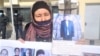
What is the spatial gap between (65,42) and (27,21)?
236 mm

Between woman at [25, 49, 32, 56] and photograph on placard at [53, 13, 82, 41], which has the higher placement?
photograph on placard at [53, 13, 82, 41]

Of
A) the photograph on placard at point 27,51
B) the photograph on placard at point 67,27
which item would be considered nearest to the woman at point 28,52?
the photograph on placard at point 27,51

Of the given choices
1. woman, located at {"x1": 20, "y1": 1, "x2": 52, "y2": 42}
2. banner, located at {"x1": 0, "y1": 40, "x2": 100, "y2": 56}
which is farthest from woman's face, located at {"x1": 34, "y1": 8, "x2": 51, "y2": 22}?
banner, located at {"x1": 0, "y1": 40, "x2": 100, "y2": 56}

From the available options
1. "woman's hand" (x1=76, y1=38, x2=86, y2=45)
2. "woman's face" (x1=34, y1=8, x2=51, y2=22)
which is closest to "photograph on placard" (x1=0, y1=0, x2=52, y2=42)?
"woman's face" (x1=34, y1=8, x2=51, y2=22)

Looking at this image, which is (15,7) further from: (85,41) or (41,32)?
(85,41)

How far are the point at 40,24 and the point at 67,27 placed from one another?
0.14m

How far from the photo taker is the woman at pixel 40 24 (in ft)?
3.05

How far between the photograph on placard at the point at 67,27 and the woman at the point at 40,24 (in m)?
0.05

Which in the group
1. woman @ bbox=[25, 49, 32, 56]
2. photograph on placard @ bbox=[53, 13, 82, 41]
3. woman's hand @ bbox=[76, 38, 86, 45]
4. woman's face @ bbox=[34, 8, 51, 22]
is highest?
woman's face @ bbox=[34, 8, 51, 22]

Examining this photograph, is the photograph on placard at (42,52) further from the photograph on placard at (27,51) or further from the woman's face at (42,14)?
the woman's face at (42,14)

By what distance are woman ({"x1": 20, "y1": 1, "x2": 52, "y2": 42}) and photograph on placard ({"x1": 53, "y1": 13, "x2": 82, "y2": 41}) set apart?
54mm

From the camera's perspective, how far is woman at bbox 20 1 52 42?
93 cm

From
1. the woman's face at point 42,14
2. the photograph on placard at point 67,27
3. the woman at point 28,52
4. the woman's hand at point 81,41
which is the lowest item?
the woman at point 28,52

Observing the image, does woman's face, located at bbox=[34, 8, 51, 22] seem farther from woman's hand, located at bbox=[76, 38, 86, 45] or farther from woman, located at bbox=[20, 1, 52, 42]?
woman's hand, located at bbox=[76, 38, 86, 45]
